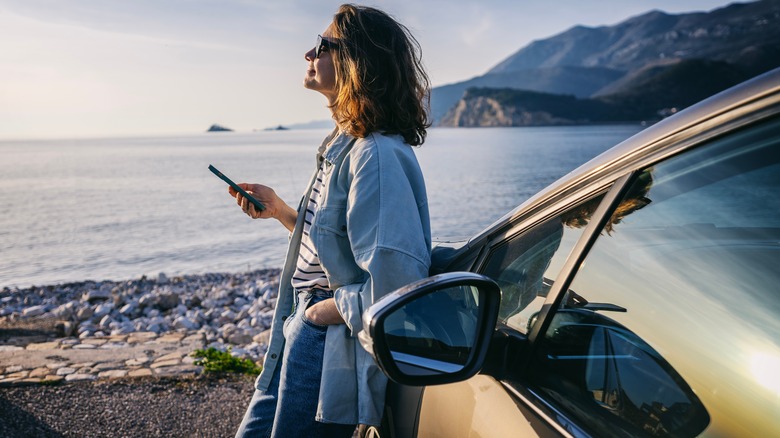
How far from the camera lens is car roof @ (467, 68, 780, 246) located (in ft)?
3.27

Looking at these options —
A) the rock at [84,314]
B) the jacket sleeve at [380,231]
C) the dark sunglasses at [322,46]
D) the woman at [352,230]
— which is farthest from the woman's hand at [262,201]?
the rock at [84,314]

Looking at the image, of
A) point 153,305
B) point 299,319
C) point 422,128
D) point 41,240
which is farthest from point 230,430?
point 41,240

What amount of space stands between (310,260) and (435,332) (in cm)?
70

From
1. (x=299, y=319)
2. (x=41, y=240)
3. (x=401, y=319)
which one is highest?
(x=401, y=319)

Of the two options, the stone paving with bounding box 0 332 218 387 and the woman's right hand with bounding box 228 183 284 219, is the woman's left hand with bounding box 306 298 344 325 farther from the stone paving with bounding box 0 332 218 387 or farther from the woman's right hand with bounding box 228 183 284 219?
the stone paving with bounding box 0 332 218 387

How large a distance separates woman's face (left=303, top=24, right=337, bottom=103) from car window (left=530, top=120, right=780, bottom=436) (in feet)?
4.36

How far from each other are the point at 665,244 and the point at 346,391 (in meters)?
1.19

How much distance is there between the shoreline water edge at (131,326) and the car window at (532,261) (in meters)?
4.59

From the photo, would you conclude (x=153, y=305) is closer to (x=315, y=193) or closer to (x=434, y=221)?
(x=315, y=193)

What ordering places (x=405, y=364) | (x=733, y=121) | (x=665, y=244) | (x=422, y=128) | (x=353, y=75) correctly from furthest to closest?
(x=422, y=128) < (x=353, y=75) < (x=405, y=364) < (x=665, y=244) < (x=733, y=121)

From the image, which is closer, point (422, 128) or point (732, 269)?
point (732, 269)

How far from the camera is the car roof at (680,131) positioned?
100 centimetres

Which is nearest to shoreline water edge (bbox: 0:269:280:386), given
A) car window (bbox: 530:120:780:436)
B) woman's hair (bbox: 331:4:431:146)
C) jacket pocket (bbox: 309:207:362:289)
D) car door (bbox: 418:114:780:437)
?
jacket pocket (bbox: 309:207:362:289)

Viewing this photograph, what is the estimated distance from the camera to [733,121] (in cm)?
104
